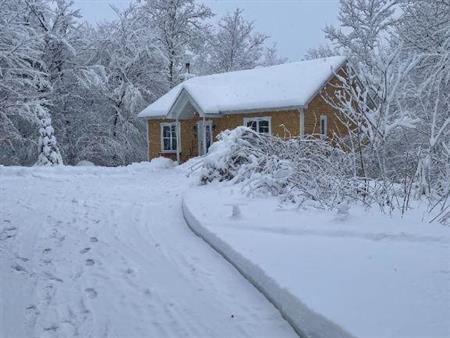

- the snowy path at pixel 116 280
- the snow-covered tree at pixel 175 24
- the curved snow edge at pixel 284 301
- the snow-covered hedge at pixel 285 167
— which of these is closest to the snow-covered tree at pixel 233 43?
the snow-covered tree at pixel 175 24

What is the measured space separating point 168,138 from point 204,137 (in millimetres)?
3274

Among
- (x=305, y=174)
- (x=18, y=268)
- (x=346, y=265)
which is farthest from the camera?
(x=305, y=174)

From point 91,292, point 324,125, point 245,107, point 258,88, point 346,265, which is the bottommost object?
point 91,292

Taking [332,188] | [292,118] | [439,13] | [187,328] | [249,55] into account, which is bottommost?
[187,328]

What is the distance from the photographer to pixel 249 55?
36.2 metres

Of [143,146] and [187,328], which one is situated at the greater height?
[143,146]

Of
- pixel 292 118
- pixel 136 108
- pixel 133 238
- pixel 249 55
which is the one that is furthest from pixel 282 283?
pixel 249 55

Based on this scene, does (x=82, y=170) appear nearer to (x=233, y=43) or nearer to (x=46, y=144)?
(x=46, y=144)

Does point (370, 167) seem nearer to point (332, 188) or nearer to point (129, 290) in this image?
point (332, 188)

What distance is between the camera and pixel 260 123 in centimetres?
2005

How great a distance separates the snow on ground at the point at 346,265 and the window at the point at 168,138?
1670 cm

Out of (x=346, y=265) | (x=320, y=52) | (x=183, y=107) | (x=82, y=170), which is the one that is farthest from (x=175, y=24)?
(x=346, y=265)

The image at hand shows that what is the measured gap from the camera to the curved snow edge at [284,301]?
3.29 m

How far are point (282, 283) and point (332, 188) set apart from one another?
12.0ft
